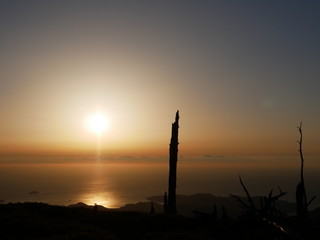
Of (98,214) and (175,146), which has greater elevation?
(175,146)

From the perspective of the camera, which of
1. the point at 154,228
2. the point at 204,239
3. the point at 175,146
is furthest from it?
the point at 175,146

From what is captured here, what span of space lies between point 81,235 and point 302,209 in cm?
1699

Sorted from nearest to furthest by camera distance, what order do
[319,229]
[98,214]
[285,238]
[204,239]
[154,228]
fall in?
[285,238], [204,239], [319,229], [154,228], [98,214]

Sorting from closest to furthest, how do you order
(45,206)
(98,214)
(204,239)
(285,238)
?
1. (285,238)
2. (204,239)
3. (98,214)
4. (45,206)

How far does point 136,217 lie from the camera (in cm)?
2367

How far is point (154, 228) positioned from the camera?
20.9 meters

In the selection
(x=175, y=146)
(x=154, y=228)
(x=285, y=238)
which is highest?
(x=175, y=146)

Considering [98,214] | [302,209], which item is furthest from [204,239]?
[302,209]

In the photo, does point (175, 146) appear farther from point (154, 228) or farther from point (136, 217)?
point (154, 228)

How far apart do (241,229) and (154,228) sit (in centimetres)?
573

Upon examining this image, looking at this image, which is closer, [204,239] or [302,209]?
[204,239]

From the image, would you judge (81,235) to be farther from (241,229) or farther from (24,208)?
(24,208)

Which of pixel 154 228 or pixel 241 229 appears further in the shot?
pixel 154 228

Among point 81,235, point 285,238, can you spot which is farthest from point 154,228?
point 285,238
